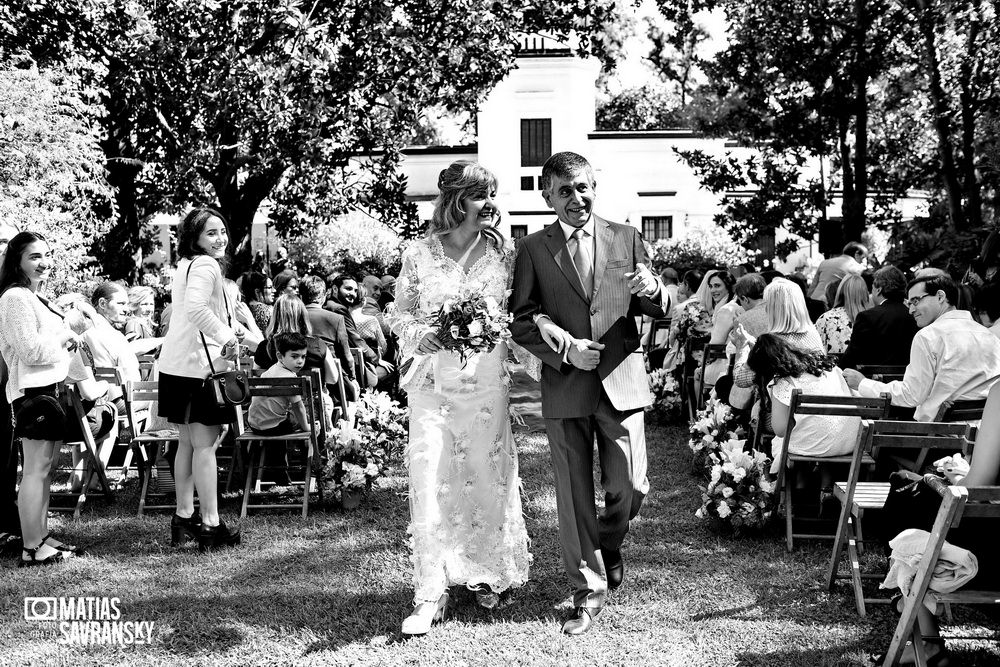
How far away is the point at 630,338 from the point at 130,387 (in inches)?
181

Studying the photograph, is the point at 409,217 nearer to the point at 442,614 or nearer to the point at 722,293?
the point at 722,293

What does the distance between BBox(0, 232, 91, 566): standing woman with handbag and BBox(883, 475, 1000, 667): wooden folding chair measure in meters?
4.64

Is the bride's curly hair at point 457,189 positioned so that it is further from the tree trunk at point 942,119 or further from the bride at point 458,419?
the tree trunk at point 942,119

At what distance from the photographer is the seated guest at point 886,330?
785 centimetres

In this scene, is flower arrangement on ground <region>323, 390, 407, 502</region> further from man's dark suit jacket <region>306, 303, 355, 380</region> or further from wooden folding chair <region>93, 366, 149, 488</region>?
wooden folding chair <region>93, 366, 149, 488</region>

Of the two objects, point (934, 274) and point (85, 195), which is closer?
point (934, 274)

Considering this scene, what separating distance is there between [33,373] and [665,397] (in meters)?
7.01

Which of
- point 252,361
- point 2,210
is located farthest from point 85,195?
point 252,361

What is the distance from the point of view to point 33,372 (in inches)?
233

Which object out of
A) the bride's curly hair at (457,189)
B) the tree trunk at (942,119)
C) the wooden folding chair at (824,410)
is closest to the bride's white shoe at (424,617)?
the bride's curly hair at (457,189)

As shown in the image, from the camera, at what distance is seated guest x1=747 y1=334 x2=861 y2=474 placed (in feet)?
20.4

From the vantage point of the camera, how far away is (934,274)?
6051mm

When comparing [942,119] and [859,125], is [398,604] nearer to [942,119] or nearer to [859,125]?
[859,125]

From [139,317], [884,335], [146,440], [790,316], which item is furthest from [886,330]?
[139,317]
